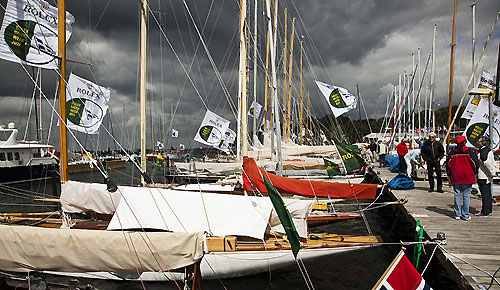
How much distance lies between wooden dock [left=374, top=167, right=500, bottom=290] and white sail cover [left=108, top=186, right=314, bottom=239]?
381 cm

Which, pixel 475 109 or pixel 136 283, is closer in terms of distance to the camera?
pixel 136 283

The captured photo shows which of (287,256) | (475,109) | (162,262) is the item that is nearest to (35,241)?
(162,262)

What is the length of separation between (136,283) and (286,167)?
12.1 meters

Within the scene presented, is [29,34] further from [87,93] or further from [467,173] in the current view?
[467,173]

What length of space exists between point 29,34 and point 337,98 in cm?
1407

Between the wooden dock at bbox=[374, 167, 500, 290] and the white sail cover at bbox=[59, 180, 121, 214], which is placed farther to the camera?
the white sail cover at bbox=[59, 180, 121, 214]

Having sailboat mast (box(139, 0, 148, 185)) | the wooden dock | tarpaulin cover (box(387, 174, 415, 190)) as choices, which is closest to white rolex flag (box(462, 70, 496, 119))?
tarpaulin cover (box(387, 174, 415, 190))

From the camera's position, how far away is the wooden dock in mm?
5324

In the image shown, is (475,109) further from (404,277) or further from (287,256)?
(404,277)

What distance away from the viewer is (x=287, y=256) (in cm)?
776

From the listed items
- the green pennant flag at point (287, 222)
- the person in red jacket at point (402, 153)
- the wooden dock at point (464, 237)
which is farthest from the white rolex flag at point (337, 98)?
the green pennant flag at point (287, 222)

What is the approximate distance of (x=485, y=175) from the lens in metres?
8.41

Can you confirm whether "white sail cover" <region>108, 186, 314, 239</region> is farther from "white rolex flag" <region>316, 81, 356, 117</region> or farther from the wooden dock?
"white rolex flag" <region>316, 81, 356, 117</region>

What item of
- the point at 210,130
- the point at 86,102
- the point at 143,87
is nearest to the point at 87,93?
the point at 86,102
